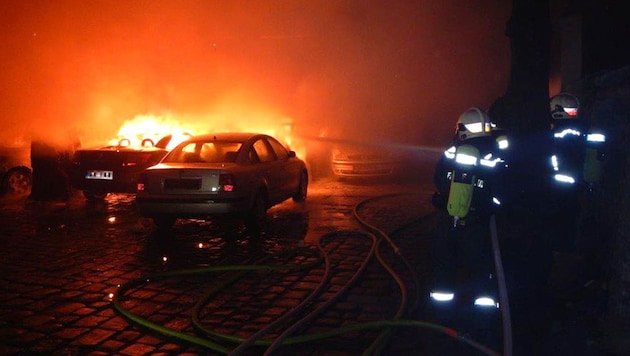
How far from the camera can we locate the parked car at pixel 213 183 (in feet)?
25.3

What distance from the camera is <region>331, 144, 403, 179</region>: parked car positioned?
44.2ft

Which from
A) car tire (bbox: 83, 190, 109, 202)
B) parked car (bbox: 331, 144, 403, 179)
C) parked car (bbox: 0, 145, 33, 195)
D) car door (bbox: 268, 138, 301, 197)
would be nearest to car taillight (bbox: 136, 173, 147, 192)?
car door (bbox: 268, 138, 301, 197)

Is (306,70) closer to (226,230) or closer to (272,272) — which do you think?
(226,230)

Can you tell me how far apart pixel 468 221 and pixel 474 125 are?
736 mm

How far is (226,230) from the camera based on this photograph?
8.45m

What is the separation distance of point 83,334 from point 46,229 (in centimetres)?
451

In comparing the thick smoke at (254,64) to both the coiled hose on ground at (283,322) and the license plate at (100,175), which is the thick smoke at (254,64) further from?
the coiled hose on ground at (283,322)

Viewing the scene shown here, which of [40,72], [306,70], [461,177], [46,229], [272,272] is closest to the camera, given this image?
[461,177]

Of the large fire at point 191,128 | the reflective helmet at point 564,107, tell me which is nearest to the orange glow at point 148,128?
the large fire at point 191,128

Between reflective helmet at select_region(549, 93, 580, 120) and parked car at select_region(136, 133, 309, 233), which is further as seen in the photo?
parked car at select_region(136, 133, 309, 233)

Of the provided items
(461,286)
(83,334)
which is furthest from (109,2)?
(461,286)

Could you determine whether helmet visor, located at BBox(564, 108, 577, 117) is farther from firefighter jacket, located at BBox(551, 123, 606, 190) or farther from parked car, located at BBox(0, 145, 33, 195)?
parked car, located at BBox(0, 145, 33, 195)

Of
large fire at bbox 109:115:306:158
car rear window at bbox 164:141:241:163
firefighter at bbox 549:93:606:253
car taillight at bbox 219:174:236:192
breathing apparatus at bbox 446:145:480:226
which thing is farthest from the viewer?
large fire at bbox 109:115:306:158

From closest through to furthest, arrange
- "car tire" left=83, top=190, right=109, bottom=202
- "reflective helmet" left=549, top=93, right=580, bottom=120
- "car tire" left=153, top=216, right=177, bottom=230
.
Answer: "reflective helmet" left=549, top=93, right=580, bottom=120 → "car tire" left=153, top=216, right=177, bottom=230 → "car tire" left=83, top=190, right=109, bottom=202
